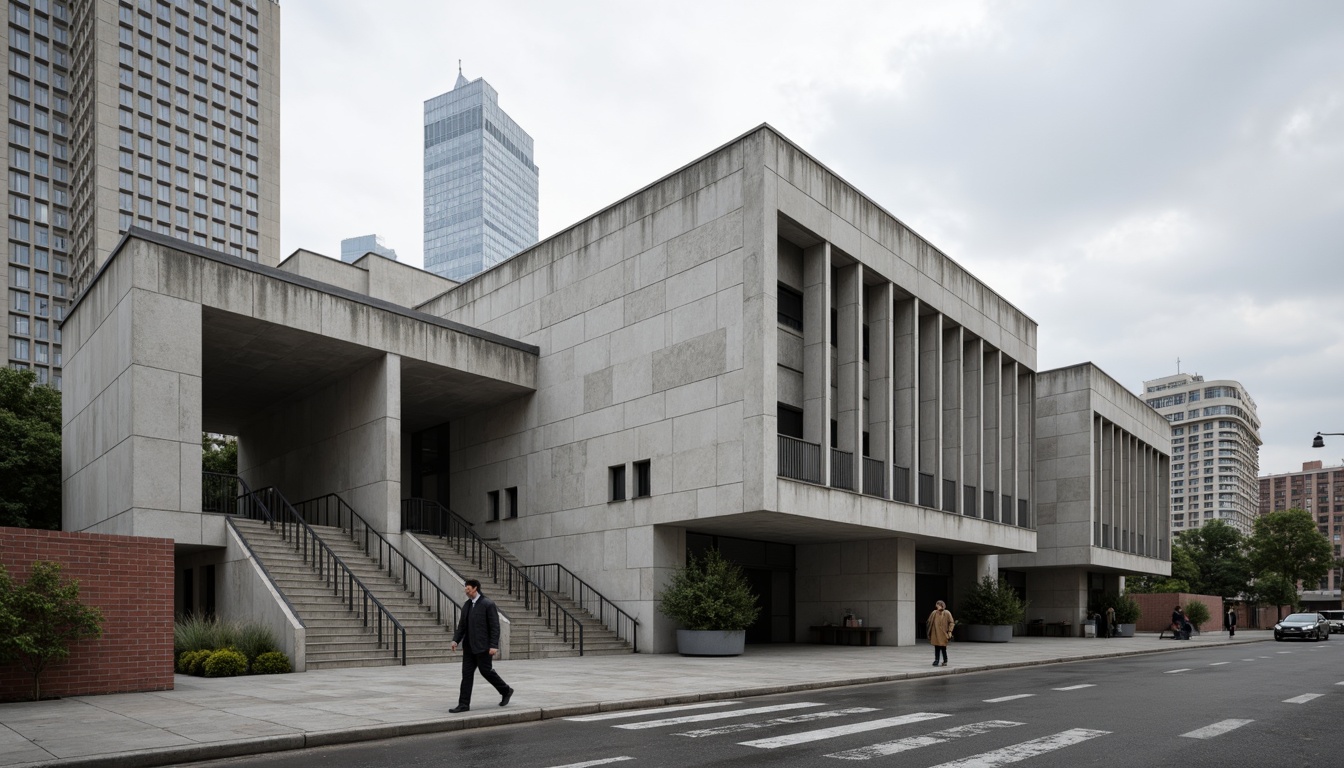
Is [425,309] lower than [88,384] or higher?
higher

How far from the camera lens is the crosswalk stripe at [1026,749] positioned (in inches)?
363

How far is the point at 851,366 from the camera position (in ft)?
93.0

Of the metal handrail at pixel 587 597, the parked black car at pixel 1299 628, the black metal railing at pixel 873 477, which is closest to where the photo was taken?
the metal handrail at pixel 587 597

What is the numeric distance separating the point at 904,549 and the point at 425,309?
67.6 ft

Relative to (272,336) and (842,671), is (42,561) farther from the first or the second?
(842,671)

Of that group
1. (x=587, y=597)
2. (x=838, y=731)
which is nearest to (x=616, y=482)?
(x=587, y=597)

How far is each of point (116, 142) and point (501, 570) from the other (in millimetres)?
88278

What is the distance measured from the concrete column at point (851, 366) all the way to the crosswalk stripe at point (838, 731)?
1426 centimetres

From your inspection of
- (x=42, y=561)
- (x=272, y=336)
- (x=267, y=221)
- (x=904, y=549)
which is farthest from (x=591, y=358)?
(x=267, y=221)

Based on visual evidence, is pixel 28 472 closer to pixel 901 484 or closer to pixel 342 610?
pixel 342 610

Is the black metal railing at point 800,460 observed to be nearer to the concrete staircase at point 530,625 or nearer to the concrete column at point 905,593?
the concrete column at point 905,593

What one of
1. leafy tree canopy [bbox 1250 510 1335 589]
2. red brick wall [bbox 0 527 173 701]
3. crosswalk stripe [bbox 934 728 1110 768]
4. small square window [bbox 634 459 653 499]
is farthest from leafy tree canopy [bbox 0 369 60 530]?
leafy tree canopy [bbox 1250 510 1335 589]

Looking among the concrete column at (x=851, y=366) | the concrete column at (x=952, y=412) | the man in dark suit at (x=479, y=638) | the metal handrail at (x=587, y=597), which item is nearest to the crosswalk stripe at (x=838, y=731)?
the man in dark suit at (x=479, y=638)

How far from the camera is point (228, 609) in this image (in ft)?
72.2
